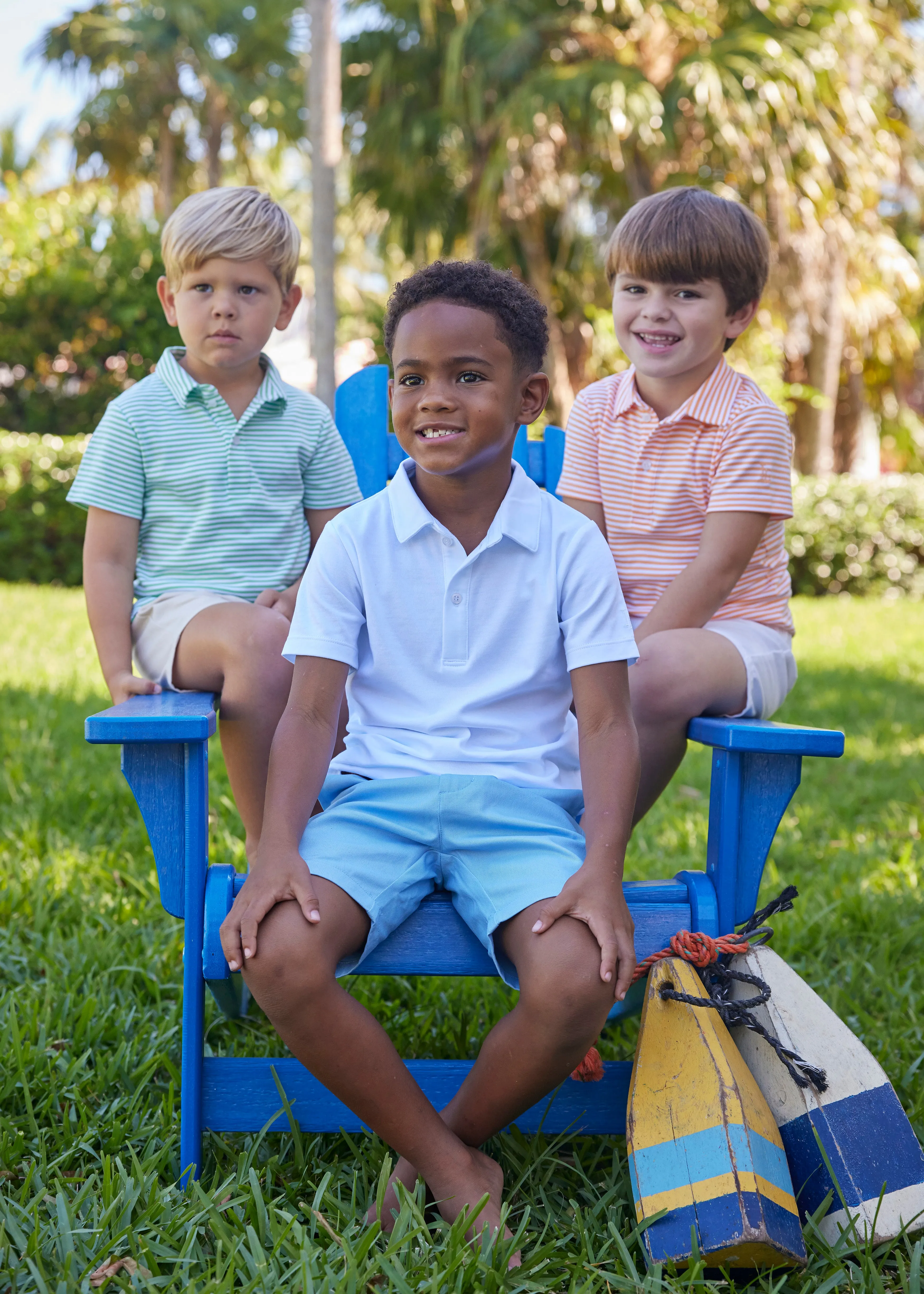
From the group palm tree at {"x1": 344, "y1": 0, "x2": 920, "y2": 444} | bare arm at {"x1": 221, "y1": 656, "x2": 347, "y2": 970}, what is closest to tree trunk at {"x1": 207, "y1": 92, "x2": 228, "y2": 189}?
palm tree at {"x1": 344, "y1": 0, "x2": 920, "y2": 444}

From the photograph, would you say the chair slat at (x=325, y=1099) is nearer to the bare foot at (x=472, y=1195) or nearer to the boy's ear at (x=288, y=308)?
the bare foot at (x=472, y=1195)

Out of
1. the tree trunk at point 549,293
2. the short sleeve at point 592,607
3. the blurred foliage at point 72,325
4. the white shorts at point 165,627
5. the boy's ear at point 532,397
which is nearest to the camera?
the short sleeve at point 592,607

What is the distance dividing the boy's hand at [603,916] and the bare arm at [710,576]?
635mm

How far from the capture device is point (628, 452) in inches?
92.9

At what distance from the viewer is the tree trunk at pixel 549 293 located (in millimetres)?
14383

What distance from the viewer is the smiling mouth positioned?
225 cm

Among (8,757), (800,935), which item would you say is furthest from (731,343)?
(8,757)

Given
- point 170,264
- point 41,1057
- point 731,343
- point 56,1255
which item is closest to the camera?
point 56,1255

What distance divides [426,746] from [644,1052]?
0.58m

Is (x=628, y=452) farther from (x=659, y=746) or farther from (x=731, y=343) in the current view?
(x=659, y=746)

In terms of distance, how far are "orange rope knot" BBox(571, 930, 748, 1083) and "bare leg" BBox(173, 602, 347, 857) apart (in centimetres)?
71

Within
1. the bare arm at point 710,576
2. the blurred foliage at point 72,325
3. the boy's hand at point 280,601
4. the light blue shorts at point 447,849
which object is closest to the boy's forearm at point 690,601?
the bare arm at point 710,576

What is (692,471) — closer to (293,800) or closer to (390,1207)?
(293,800)

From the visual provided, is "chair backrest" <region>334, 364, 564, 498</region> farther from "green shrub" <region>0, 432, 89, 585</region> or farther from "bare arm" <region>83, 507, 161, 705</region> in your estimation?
"green shrub" <region>0, 432, 89, 585</region>
